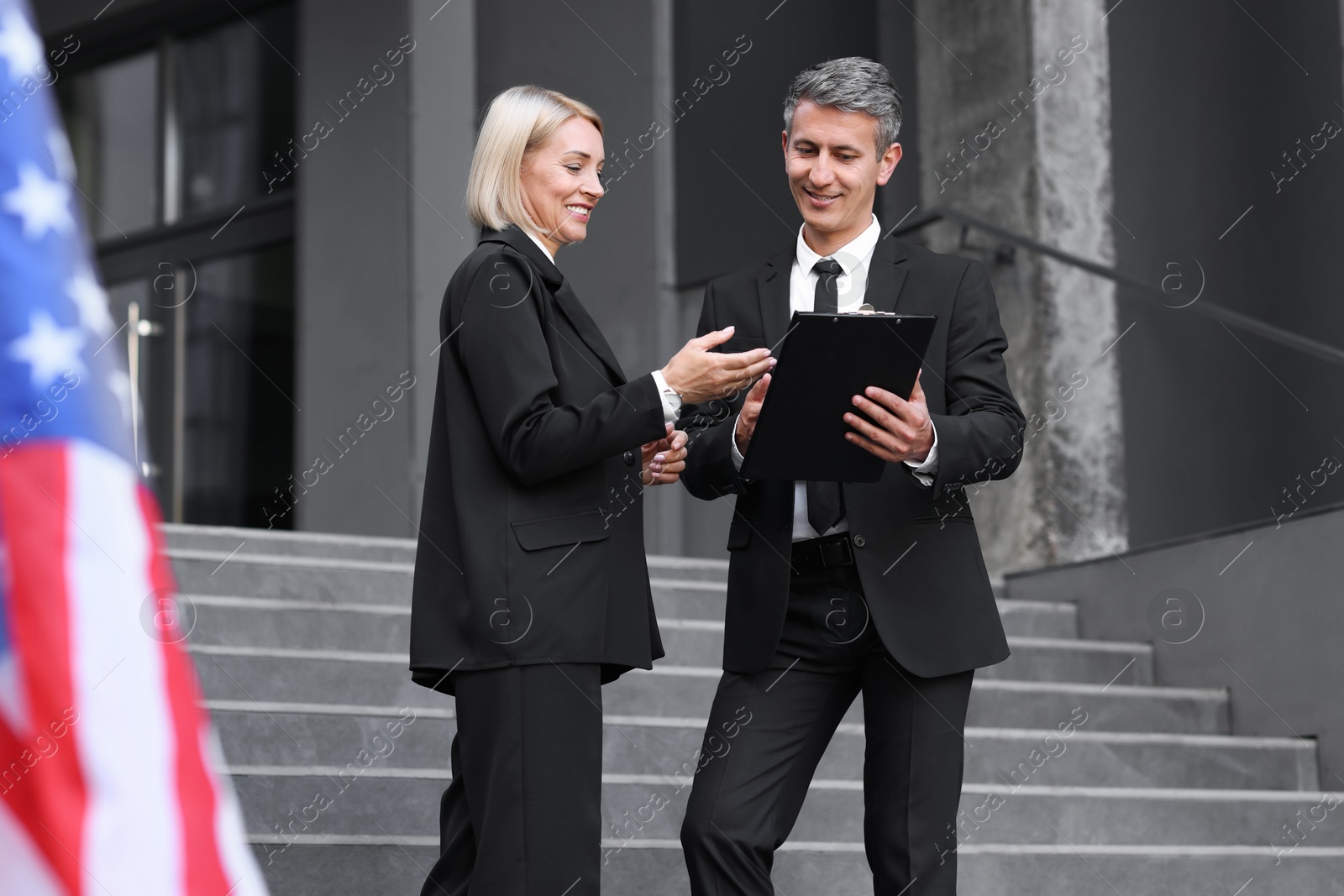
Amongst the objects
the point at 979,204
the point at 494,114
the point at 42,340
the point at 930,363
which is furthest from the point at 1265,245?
the point at 42,340

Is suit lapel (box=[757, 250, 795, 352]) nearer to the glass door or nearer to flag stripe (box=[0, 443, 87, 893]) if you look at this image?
flag stripe (box=[0, 443, 87, 893])

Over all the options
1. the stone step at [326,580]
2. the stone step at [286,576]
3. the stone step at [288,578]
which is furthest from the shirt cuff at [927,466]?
the stone step at [288,578]

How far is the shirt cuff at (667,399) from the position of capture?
2566 millimetres

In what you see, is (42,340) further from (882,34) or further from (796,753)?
(882,34)

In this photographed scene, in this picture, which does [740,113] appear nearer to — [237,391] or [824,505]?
[237,391]

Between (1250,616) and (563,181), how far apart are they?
3.79 m

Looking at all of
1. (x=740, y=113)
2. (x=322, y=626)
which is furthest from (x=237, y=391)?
(x=322, y=626)

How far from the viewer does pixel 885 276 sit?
292 cm

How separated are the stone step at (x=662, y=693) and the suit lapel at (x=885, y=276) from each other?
212 centimetres

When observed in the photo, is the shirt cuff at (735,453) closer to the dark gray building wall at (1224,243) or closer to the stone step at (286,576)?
the stone step at (286,576)

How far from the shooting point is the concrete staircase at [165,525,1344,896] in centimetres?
378

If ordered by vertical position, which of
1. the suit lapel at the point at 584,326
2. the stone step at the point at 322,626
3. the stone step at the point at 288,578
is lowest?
the stone step at the point at 322,626

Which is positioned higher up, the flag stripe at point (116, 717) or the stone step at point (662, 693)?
the flag stripe at point (116, 717)

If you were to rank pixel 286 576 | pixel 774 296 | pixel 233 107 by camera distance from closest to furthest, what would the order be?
pixel 774 296
pixel 286 576
pixel 233 107
